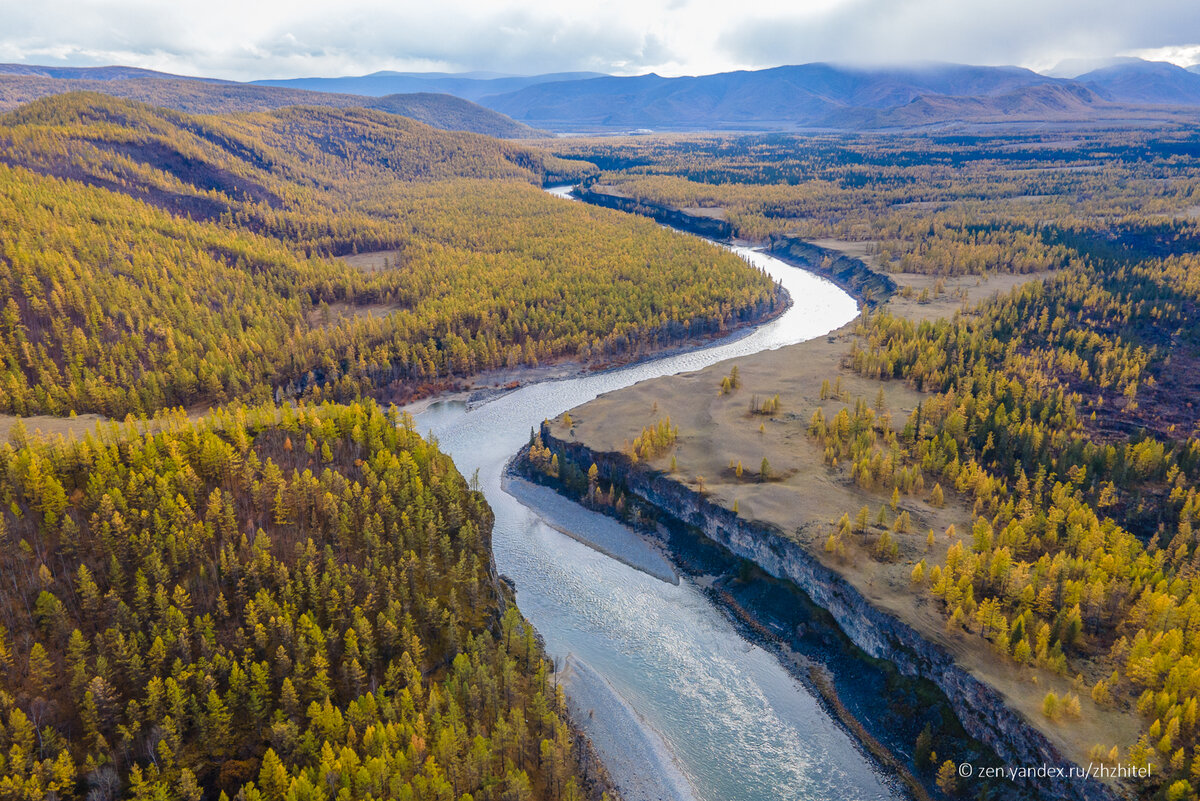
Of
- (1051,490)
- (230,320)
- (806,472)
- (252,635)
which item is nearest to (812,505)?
(806,472)

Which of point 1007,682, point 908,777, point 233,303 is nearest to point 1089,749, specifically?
point 1007,682

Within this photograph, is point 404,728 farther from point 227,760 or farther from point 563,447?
point 563,447

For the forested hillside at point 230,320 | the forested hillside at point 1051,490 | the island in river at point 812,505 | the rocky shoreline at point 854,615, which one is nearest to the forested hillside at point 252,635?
the rocky shoreline at point 854,615

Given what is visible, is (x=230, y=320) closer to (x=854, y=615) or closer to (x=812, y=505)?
(x=812, y=505)

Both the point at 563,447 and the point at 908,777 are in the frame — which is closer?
the point at 908,777

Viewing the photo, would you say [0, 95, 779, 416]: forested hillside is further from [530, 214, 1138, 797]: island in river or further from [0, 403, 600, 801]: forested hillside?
[0, 403, 600, 801]: forested hillside
